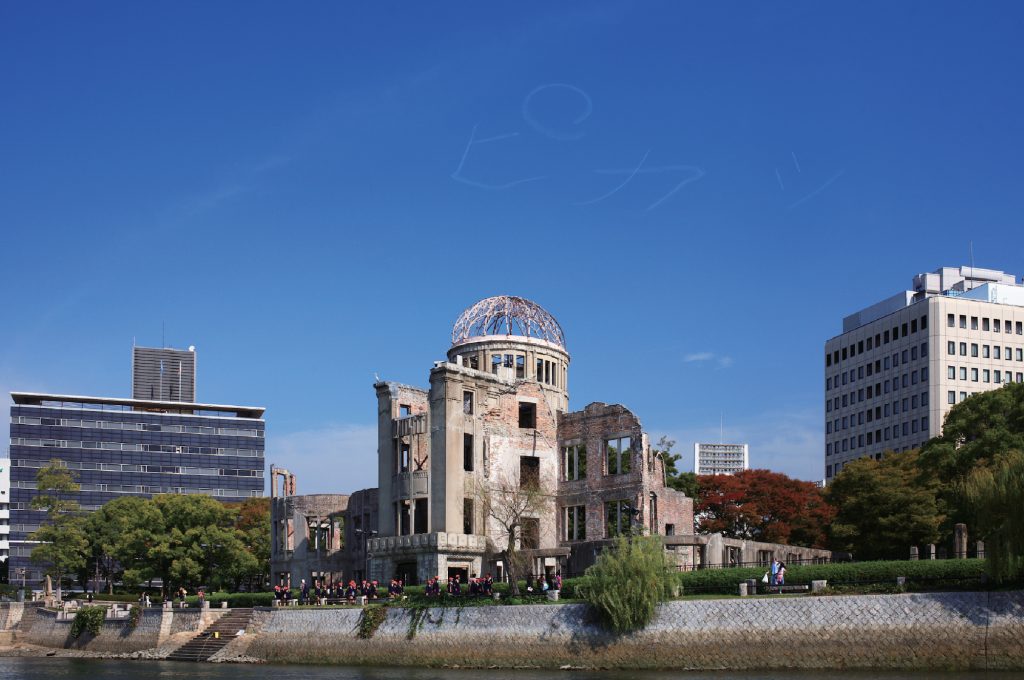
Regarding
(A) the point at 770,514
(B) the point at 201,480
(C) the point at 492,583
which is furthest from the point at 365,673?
(B) the point at 201,480

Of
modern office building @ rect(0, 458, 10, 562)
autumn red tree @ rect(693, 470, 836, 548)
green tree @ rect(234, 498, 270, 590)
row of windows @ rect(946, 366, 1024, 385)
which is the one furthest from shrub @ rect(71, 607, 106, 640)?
modern office building @ rect(0, 458, 10, 562)

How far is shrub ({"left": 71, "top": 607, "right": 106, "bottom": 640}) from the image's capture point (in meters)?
80.1

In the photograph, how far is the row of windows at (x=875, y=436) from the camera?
5438 inches

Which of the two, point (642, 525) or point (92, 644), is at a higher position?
point (642, 525)

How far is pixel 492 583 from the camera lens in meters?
65.2

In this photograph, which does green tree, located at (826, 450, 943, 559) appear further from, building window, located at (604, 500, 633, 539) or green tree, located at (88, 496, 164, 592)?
green tree, located at (88, 496, 164, 592)

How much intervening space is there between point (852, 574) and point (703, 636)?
727 cm

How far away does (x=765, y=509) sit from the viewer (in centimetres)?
9712

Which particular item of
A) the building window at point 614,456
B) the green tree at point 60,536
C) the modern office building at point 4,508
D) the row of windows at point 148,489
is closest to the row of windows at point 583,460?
the building window at point 614,456

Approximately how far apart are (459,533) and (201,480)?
345ft

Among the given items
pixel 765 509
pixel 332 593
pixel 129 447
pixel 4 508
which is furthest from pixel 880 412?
pixel 4 508

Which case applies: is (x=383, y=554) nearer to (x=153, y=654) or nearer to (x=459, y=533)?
(x=459, y=533)

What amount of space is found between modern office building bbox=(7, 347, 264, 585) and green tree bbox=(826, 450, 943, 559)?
11270cm

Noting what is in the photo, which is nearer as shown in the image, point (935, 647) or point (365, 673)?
point (935, 647)
